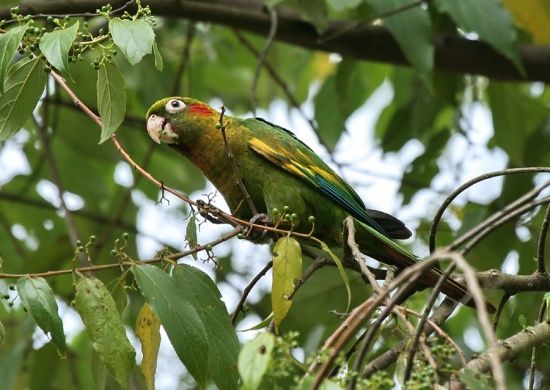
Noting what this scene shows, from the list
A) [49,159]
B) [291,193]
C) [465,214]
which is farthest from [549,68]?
[49,159]

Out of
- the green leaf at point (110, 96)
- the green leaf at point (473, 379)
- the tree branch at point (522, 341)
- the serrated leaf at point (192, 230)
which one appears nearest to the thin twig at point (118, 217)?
the serrated leaf at point (192, 230)

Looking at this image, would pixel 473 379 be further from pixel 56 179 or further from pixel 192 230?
pixel 56 179

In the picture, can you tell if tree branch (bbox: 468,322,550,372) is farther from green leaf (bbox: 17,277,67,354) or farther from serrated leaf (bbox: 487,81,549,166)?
serrated leaf (bbox: 487,81,549,166)

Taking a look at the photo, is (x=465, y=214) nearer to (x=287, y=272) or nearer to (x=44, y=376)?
(x=44, y=376)

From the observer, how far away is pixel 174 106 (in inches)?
185

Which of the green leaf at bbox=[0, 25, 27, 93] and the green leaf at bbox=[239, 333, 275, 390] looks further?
the green leaf at bbox=[0, 25, 27, 93]

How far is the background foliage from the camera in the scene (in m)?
2.93

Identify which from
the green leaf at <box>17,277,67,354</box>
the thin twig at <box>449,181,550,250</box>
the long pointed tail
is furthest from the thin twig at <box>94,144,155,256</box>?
the thin twig at <box>449,181,550,250</box>

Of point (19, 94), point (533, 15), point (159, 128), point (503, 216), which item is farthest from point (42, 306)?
point (533, 15)

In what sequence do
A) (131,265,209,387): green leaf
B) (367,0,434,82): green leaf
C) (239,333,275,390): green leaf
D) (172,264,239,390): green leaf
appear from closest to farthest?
(239,333,275,390): green leaf, (131,265,209,387): green leaf, (172,264,239,390): green leaf, (367,0,434,82): green leaf

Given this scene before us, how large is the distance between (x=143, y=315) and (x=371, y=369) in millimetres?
721

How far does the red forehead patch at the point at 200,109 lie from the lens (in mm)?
4711

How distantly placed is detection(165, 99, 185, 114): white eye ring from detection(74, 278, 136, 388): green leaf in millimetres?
2015

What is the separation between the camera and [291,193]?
14.6 feet
